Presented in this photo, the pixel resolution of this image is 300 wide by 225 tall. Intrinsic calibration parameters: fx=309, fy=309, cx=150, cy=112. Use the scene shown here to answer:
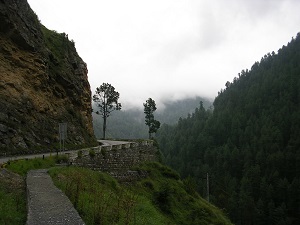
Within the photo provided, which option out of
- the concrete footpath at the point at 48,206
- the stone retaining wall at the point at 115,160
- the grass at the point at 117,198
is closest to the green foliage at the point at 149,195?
the grass at the point at 117,198

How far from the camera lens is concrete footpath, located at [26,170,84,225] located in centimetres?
926

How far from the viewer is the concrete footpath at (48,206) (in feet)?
30.4

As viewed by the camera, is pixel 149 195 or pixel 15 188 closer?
pixel 15 188

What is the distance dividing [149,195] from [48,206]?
17199 millimetres

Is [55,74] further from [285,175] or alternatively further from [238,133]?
[238,133]

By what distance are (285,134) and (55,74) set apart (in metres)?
130

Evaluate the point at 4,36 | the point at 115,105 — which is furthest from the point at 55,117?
the point at 115,105

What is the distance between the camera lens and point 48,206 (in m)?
10.9

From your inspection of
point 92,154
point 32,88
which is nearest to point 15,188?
point 92,154

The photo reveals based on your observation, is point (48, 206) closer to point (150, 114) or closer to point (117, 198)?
point (117, 198)

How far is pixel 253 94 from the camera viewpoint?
629ft

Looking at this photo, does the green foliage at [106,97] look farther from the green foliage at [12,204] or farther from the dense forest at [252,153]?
the green foliage at [12,204]

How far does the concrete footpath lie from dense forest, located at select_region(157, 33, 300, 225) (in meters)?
60.1

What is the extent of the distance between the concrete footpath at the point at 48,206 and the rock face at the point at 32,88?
13.3m
